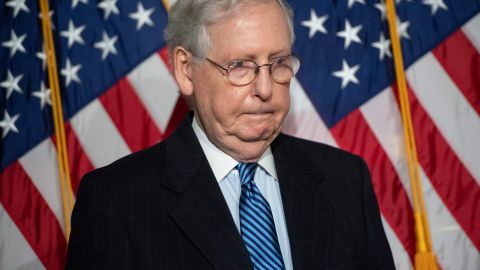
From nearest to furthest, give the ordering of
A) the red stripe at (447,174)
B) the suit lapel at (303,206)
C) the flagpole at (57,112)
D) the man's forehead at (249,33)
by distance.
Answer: the man's forehead at (249,33) < the suit lapel at (303,206) < the flagpole at (57,112) < the red stripe at (447,174)

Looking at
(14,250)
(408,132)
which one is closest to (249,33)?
(408,132)

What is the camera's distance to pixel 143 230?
152 centimetres

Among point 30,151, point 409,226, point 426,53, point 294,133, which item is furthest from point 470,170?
point 30,151

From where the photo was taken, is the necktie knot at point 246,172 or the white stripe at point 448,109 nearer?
the necktie knot at point 246,172

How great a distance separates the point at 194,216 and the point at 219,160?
20 centimetres

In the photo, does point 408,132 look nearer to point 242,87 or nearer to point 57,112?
point 242,87

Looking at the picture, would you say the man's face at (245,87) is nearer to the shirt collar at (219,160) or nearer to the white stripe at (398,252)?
the shirt collar at (219,160)

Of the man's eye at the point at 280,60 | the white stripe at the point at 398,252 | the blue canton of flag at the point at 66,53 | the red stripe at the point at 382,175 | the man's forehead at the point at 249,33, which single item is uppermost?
the blue canton of flag at the point at 66,53

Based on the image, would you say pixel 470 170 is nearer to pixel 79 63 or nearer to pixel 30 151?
pixel 79 63

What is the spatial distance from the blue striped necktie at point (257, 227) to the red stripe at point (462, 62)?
4.05 ft

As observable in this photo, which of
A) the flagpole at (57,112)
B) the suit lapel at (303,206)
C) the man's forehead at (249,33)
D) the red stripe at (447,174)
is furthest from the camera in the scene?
the red stripe at (447,174)

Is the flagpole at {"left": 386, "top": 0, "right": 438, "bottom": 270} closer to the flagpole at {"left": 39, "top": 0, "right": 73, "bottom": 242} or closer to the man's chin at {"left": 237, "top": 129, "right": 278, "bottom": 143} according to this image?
the man's chin at {"left": 237, "top": 129, "right": 278, "bottom": 143}

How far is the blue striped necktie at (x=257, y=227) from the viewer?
152cm

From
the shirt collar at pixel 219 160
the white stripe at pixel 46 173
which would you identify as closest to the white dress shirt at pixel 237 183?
the shirt collar at pixel 219 160
